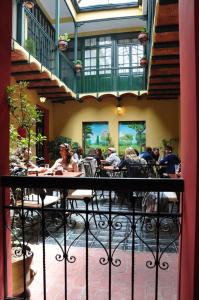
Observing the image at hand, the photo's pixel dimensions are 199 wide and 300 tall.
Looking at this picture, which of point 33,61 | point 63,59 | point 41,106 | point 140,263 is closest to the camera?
point 140,263

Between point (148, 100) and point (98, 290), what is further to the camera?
point (148, 100)

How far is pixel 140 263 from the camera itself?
323 centimetres

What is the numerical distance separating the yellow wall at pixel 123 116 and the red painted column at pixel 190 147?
10436 millimetres

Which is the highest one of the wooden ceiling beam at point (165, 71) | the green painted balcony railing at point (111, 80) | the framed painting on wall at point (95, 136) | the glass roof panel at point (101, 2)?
the glass roof panel at point (101, 2)

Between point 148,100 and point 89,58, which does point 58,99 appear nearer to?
point 89,58

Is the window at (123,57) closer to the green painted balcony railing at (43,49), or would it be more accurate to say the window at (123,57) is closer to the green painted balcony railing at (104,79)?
the green painted balcony railing at (104,79)

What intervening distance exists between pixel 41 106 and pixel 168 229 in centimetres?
827

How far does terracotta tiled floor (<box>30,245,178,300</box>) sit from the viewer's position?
255 centimetres

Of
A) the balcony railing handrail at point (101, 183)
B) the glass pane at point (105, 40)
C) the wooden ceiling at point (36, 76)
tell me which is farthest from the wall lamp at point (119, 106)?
the balcony railing handrail at point (101, 183)

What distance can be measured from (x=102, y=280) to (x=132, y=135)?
32.3ft

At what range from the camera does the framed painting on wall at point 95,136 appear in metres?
12.5

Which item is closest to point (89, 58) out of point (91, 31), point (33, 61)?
point (91, 31)

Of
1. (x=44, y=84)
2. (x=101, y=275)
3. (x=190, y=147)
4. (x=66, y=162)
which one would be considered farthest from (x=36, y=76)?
(x=190, y=147)

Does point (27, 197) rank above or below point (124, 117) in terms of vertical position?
below
